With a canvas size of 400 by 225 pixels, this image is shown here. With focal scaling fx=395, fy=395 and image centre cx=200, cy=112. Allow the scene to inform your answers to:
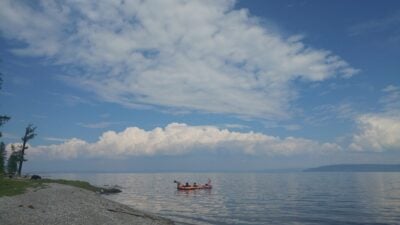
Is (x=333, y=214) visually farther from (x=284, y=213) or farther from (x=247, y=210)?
(x=247, y=210)

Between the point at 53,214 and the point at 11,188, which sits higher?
the point at 11,188

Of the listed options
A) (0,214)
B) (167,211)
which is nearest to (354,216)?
(167,211)

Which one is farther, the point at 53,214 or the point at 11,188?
the point at 11,188

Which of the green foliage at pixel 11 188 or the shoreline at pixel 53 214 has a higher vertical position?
the green foliage at pixel 11 188

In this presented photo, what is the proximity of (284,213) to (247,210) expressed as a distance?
7073 mm

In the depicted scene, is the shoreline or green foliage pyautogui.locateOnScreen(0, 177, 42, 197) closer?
the shoreline

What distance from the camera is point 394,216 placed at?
189ft

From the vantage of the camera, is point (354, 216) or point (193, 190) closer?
point (354, 216)

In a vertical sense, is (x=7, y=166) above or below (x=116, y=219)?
above

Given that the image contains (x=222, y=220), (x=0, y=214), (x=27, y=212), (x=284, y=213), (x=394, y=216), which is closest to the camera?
(x=0, y=214)

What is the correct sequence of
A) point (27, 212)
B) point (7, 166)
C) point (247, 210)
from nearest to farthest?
point (27, 212), point (247, 210), point (7, 166)

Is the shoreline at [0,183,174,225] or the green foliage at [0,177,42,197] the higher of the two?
the green foliage at [0,177,42,197]

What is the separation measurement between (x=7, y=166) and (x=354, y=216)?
336 ft

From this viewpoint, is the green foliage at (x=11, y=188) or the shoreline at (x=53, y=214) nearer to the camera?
the shoreline at (x=53, y=214)
